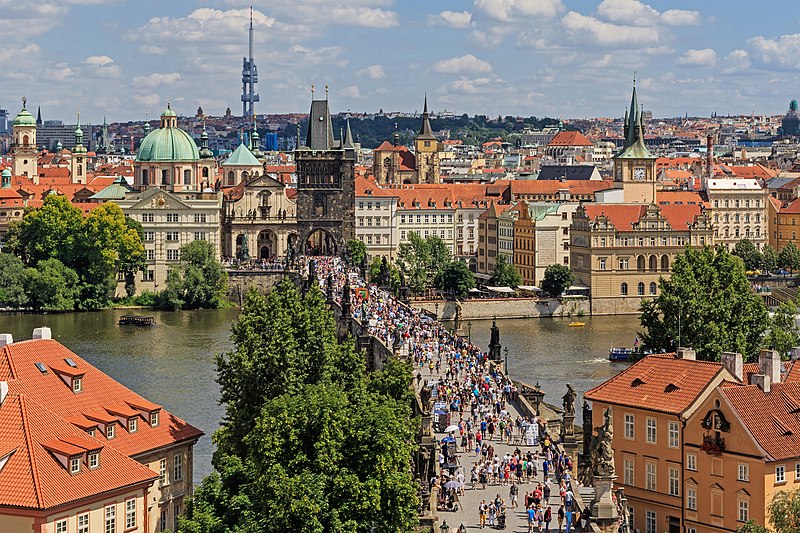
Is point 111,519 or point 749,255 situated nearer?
point 111,519

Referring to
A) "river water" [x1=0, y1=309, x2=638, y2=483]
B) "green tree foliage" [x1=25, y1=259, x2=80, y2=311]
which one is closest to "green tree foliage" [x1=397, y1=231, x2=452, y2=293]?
"river water" [x1=0, y1=309, x2=638, y2=483]

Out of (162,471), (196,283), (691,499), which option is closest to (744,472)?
(691,499)

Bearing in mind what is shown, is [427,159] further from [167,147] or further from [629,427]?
[629,427]

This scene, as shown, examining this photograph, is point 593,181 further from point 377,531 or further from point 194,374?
point 377,531

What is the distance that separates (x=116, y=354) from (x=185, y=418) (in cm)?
2120

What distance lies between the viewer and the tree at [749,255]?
11888 cm

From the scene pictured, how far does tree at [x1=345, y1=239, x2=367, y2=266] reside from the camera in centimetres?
12125

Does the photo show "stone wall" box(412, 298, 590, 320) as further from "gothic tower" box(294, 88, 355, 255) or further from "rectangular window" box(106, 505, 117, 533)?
"rectangular window" box(106, 505, 117, 533)

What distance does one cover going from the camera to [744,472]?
40.3 metres

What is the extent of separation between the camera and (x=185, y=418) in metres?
58.3

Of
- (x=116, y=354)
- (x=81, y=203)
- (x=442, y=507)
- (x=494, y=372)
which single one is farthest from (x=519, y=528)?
(x=81, y=203)

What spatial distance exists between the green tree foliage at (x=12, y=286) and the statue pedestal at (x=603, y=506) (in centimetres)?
7455

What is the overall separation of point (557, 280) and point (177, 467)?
6766cm

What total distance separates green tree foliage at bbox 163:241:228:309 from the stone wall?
13.9 metres
